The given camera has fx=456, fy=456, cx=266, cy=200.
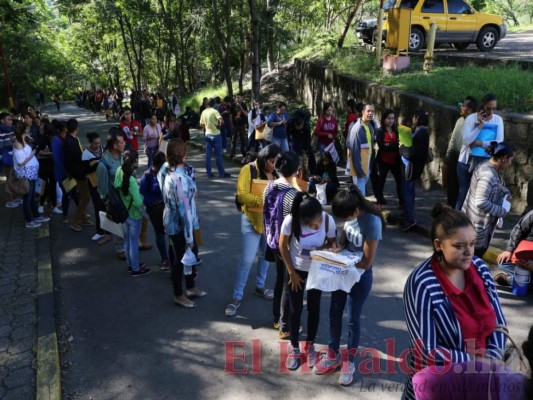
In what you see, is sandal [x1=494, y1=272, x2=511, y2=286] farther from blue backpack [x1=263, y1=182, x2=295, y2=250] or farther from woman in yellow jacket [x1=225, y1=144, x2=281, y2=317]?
blue backpack [x1=263, y1=182, x2=295, y2=250]

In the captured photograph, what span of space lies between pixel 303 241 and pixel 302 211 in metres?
0.27

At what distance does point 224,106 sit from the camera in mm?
13219

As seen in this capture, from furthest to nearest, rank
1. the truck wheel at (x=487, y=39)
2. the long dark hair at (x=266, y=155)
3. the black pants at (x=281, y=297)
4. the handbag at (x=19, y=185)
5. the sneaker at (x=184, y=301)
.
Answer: the truck wheel at (x=487, y=39)
the handbag at (x=19, y=185)
the sneaker at (x=184, y=301)
the long dark hair at (x=266, y=155)
the black pants at (x=281, y=297)

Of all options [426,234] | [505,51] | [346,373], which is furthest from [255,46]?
[346,373]

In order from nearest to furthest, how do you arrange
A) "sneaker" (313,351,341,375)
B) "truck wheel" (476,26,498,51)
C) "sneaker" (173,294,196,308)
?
"sneaker" (313,351,341,375)
"sneaker" (173,294,196,308)
"truck wheel" (476,26,498,51)

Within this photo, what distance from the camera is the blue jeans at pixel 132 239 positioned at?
5.62 metres

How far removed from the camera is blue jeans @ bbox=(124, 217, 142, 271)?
18.4 ft

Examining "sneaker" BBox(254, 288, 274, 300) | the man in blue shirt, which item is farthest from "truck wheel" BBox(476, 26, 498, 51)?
"sneaker" BBox(254, 288, 274, 300)

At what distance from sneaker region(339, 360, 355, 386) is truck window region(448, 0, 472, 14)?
1310 cm

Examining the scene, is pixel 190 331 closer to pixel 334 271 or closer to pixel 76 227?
pixel 334 271

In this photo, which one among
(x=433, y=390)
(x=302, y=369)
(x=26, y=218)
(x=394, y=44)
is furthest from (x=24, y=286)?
(x=394, y=44)

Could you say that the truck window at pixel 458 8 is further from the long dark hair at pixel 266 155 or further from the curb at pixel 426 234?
the long dark hair at pixel 266 155

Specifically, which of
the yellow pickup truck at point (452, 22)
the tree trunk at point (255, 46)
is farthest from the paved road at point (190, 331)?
the yellow pickup truck at point (452, 22)

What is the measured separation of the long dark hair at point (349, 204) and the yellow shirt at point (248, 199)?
1.30 m
